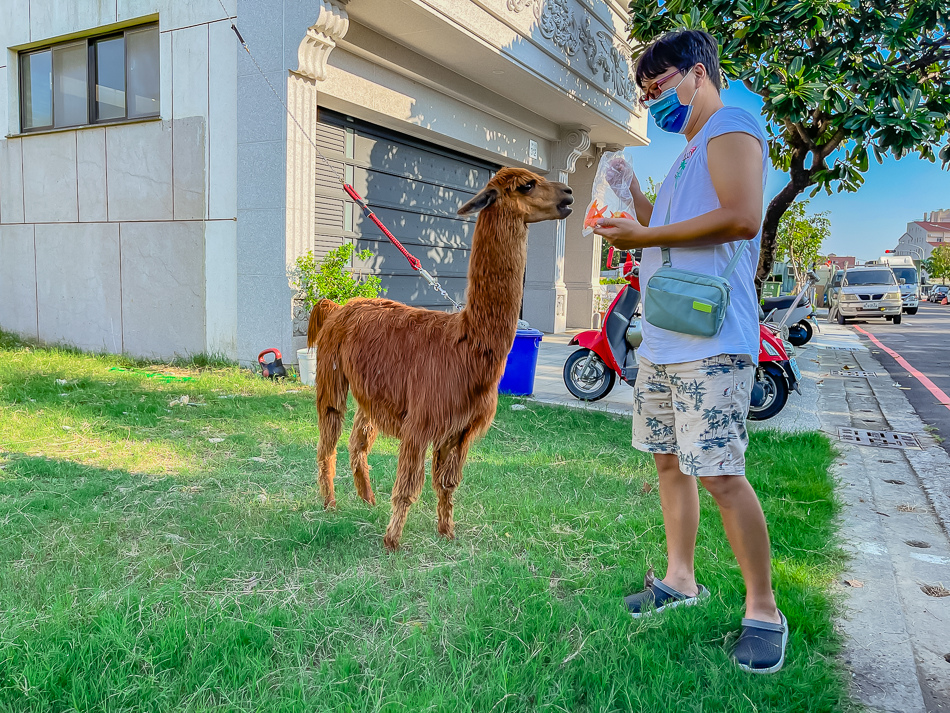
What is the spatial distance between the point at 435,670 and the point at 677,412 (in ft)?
3.67

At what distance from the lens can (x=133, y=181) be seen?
775 centimetres

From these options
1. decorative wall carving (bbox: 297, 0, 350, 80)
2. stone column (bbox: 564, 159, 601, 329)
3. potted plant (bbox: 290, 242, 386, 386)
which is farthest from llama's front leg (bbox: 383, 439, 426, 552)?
stone column (bbox: 564, 159, 601, 329)

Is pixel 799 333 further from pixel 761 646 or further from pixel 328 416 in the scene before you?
pixel 761 646

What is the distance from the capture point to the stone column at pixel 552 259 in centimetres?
1274

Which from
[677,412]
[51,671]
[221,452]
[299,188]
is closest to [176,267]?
[299,188]

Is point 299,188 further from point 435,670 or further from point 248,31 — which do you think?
point 435,670

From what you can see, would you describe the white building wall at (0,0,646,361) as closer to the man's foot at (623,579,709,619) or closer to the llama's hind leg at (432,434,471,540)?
the llama's hind leg at (432,434,471,540)

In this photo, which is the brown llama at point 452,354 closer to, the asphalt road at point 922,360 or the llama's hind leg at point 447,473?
the llama's hind leg at point 447,473

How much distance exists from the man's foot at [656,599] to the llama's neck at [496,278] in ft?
3.46

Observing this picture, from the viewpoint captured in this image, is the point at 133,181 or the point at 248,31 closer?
the point at 248,31

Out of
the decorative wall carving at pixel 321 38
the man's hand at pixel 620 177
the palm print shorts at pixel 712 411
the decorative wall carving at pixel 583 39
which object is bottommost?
the palm print shorts at pixel 712 411

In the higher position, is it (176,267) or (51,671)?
(176,267)

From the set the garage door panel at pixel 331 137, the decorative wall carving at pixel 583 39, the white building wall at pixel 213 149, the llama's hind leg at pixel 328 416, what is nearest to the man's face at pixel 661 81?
the llama's hind leg at pixel 328 416

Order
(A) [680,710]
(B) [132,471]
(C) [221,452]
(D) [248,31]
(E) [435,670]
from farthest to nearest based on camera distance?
(D) [248,31] < (C) [221,452] < (B) [132,471] < (E) [435,670] < (A) [680,710]
